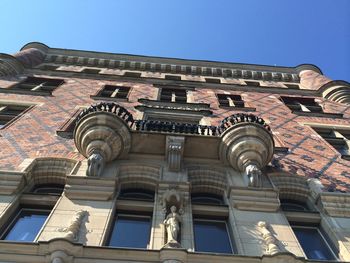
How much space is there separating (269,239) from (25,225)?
14.5 ft

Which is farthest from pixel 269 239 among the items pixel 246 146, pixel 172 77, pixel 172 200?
pixel 172 77

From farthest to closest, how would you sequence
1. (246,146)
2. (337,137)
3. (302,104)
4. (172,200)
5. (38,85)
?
(302,104) → (38,85) → (337,137) → (246,146) → (172,200)

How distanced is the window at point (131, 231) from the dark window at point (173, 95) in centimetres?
929

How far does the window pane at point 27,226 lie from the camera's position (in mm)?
7336

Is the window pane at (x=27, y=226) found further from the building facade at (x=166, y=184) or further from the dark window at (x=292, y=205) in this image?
the dark window at (x=292, y=205)

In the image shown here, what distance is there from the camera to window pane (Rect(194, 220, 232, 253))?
24.5 feet

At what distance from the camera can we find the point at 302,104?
18.5 metres

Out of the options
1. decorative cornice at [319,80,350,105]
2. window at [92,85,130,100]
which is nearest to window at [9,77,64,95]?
window at [92,85,130,100]

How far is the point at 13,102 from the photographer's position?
14.5 meters

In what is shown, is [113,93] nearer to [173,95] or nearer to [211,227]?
[173,95]

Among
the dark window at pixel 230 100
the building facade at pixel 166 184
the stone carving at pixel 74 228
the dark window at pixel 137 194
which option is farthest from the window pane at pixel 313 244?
the dark window at pixel 230 100

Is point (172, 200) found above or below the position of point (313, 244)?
above

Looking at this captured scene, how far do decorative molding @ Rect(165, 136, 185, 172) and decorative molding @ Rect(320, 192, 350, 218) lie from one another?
3.23 metres

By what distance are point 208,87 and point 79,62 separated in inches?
322
